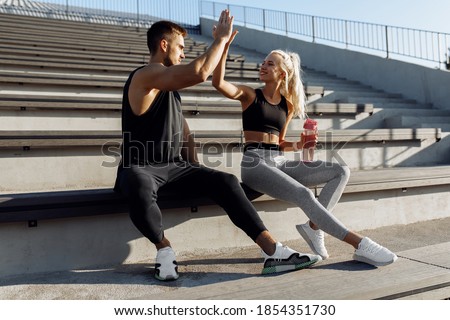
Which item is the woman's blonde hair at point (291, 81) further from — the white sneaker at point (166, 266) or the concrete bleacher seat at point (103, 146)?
the white sneaker at point (166, 266)

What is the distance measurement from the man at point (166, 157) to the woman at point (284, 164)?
0.23 m

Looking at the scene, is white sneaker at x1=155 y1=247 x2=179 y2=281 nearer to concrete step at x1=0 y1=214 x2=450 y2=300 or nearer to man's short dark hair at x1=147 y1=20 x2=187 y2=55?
concrete step at x1=0 y1=214 x2=450 y2=300

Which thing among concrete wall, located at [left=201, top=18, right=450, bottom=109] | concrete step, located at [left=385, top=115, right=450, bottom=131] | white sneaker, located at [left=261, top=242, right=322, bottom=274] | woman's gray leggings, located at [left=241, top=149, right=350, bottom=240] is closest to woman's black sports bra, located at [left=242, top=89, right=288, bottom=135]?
woman's gray leggings, located at [left=241, top=149, right=350, bottom=240]

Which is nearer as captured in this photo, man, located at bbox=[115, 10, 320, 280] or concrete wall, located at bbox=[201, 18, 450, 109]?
man, located at bbox=[115, 10, 320, 280]

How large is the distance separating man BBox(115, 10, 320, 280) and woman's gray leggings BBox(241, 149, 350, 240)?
0.73ft

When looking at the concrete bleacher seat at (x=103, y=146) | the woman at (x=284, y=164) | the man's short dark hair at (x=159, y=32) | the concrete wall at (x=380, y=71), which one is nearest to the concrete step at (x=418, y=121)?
the concrete bleacher seat at (x=103, y=146)

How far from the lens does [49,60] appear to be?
5082 millimetres

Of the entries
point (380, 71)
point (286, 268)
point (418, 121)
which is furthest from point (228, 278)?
point (380, 71)

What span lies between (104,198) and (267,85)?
1255 mm

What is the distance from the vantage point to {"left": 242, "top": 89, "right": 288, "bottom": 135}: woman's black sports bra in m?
2.40

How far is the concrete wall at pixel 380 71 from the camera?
5559mm

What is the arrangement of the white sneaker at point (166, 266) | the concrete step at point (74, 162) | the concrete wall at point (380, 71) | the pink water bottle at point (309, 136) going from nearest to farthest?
A: the white sneaker at point (166, 266)
the pink water bottle at point (309, 136)
the concrete step at point (74, 162)
the concrete wall at point (380, 71)
